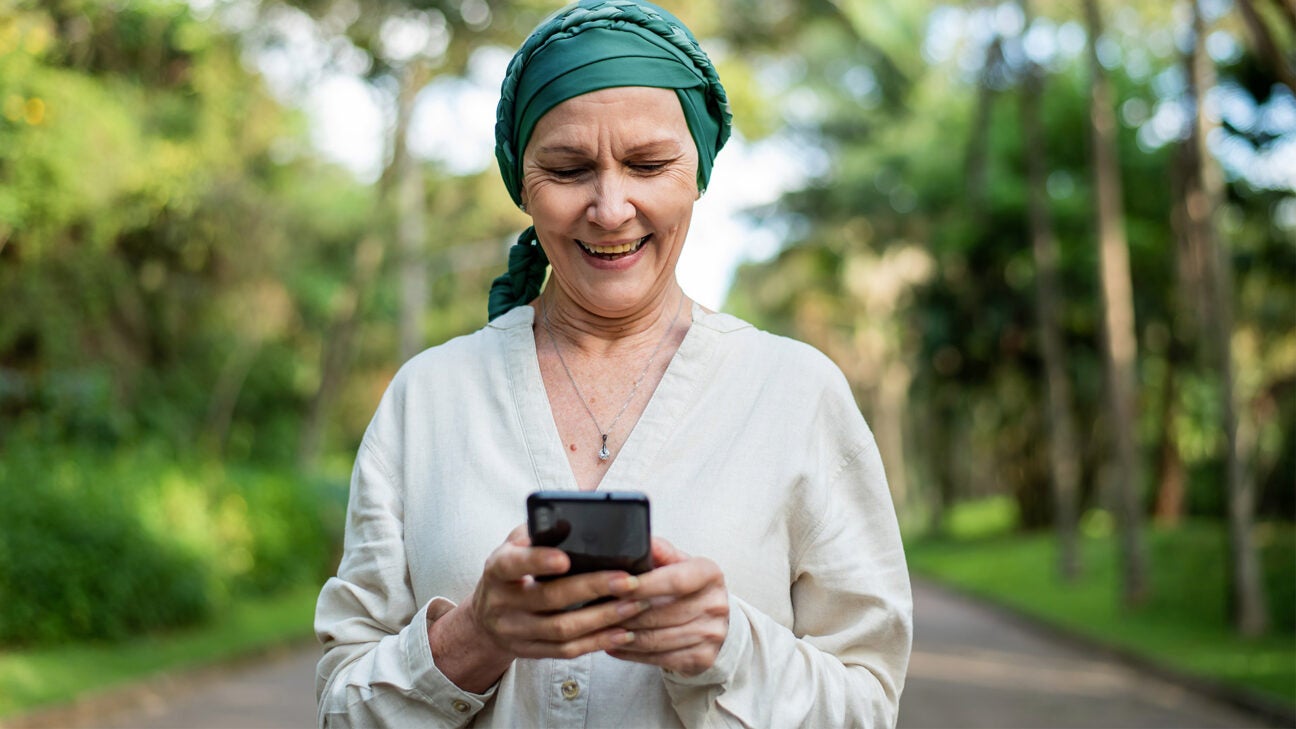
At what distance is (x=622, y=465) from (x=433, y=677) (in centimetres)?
38

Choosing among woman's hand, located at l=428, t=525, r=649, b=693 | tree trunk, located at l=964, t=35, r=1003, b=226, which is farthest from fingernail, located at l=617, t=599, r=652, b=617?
tree trunk, located at l=964, t=35, r=1003, b=226

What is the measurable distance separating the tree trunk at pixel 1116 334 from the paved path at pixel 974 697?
266 centimetres

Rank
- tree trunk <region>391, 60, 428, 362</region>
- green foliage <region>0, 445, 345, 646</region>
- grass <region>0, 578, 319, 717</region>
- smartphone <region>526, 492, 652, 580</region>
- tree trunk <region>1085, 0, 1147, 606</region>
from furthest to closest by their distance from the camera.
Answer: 1. tree trunk <region>391, 60, 428, 362</region>
2. tree trunk <region>1085, 0, 1147, 606</region>
3. green foliage <region>0, 445, 345, 646</region>
4. grass <region>0, 578, 319, 717</region>
5. smartphone <region>526, 492, 652, 580</region>

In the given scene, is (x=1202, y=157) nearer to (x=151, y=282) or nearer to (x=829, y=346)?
(x=151, y=282)

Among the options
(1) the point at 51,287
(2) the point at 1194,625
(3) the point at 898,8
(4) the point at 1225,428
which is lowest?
(2) the point at 1194,625

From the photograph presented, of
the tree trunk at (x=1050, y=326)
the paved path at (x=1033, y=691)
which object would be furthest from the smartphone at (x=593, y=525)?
the tree trunk at (x=1050, y=326)

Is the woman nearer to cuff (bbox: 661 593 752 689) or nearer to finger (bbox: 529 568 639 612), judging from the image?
cuff (bbox: 661 593 752 689)

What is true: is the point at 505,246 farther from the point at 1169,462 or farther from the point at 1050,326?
the point at 1169,462

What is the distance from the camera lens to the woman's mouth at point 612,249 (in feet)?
6.88

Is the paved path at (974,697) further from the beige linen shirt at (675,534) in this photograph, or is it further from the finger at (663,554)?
the finger at (663,554)

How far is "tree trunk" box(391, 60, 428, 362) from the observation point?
22.2m

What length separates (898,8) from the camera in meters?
40.3

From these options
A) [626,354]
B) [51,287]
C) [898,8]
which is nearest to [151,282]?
[51,287]

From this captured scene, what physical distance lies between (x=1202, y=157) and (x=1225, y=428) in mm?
2651
